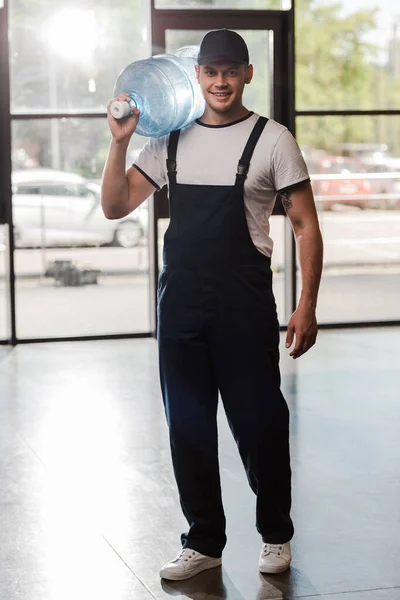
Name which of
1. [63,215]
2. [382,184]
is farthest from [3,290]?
[382,184]

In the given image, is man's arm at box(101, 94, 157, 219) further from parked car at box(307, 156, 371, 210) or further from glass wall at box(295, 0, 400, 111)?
parked car at box(307, 156, 371, 210)

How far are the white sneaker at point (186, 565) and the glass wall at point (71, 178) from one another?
498 centimetres

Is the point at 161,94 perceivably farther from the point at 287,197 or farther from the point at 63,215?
the point at 63,215

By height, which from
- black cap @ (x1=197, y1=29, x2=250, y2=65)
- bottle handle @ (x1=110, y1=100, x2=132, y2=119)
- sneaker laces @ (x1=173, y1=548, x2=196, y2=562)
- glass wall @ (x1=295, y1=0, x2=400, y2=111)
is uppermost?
glass wall @ (x1=295, y1=0, x2=400, y2=111)

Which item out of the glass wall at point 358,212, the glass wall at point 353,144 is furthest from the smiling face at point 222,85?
the glass wall at point 358,212

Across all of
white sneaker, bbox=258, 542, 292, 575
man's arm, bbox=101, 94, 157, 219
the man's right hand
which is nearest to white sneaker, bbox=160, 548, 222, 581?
white sneaker, bbox=258, 542, 292, 575

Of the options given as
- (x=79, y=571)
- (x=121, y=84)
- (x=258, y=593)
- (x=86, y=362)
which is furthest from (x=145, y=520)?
(x=86, y=362)

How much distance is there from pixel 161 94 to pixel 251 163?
0.40 metres

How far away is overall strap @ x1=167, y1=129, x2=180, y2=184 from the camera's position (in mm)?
3420

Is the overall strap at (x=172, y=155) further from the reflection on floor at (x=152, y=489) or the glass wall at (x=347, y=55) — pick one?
the glass wall at (x=347, y=55)

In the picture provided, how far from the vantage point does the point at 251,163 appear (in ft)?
11.0

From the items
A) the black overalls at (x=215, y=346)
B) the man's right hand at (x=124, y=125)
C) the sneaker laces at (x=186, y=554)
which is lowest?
the sneaker laces at (x=186, y=554)

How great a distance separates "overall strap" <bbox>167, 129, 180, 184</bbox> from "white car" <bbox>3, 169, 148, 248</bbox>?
4.99 meters

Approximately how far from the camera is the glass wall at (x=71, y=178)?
26.8 feet
